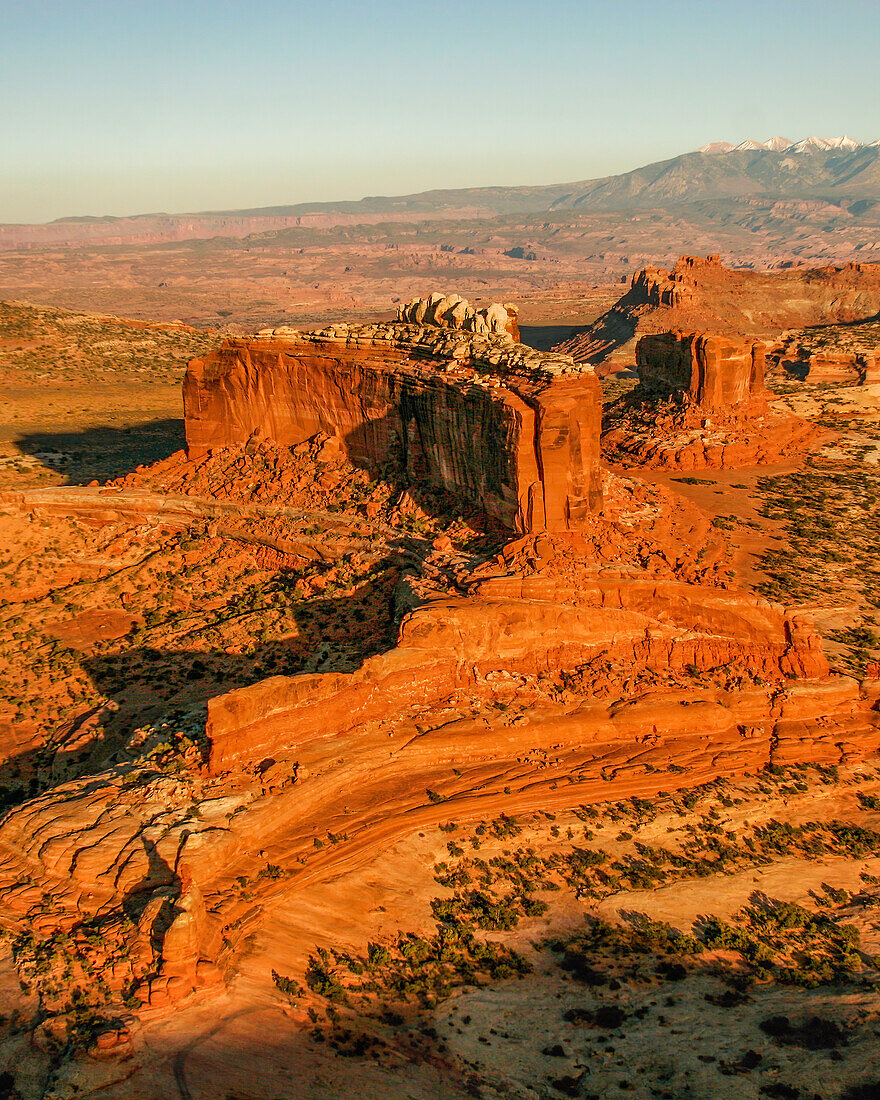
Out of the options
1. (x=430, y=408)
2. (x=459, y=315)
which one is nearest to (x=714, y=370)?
(x=459, y=315)

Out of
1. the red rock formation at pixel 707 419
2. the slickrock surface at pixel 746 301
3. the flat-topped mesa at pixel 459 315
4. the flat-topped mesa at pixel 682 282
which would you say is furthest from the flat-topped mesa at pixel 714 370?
the flat-topped mesa at pixel 682 282

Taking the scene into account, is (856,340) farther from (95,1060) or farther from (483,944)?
(95,1060)

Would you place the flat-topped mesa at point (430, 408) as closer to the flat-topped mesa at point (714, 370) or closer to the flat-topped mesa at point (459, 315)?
the flat-topped mesa at point (459, 315)

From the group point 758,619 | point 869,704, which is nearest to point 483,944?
point 758,619

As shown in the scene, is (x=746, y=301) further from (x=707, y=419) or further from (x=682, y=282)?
(x=707, y=419)

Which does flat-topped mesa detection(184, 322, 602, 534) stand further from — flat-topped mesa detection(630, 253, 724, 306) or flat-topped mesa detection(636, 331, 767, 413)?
flat-topped mesa detection(630, 253, 724, 306)

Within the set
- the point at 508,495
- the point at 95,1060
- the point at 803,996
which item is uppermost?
the point at 508,495
